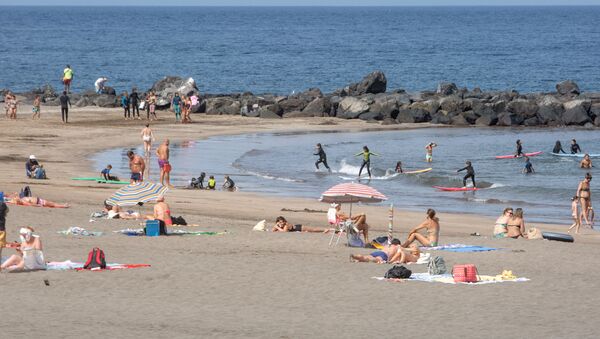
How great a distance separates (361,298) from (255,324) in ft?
7.39

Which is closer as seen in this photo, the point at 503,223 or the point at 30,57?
the point at 503,223

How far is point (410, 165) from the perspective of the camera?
3938 cm

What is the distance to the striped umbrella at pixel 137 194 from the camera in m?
22.5

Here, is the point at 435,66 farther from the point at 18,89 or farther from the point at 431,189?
the point at 431,189

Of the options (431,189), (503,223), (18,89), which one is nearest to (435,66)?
(18,89)

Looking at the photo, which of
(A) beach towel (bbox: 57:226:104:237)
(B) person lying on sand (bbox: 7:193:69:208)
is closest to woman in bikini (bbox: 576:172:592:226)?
(A) beach towel (bbox: 57:226:104:237)

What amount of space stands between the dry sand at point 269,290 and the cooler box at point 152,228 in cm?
38

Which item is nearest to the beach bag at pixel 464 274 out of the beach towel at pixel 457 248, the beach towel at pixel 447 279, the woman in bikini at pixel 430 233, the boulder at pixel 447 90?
the beach towel at pixel 447 279

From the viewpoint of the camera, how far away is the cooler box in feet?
70.5

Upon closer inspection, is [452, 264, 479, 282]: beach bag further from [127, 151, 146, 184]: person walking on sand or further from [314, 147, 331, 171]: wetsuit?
[314, 147, 331, 171]: wetsuit

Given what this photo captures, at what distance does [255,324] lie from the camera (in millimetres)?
14820

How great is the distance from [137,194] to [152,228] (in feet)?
4.43

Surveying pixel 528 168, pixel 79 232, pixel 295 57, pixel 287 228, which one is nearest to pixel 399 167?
pixel 528 168

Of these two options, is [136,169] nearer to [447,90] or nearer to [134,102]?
[134,102]
